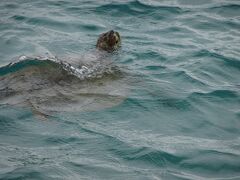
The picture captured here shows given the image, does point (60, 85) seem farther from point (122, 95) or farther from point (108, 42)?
point (108, 42)

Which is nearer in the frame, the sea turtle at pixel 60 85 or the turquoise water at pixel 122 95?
the turquoise water at pixel 122 95

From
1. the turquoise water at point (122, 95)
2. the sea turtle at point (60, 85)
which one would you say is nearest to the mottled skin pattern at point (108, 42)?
the turquoise water at point (122, 95)

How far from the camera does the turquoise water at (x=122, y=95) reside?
5.77 meters

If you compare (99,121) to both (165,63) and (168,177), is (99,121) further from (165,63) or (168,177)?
(165,63)

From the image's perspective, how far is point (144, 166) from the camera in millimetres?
5730

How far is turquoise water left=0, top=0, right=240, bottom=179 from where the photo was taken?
5.77 meters

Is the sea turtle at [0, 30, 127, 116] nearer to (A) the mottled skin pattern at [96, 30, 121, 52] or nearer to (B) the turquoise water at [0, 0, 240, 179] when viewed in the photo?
(B) the turquoise water at [0, 0, 240, 179]

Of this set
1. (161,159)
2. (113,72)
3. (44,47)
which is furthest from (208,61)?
(161,159)

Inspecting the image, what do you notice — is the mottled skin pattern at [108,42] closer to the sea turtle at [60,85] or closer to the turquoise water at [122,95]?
the turquoise water at [122,95]

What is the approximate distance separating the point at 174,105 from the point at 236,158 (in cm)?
170

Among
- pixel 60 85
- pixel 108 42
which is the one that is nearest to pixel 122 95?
pixel 60 85

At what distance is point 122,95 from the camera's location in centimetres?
762

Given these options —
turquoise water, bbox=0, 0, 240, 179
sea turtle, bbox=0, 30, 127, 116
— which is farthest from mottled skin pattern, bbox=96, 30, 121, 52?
sea turtle, bbox=0, 30, 127, 116

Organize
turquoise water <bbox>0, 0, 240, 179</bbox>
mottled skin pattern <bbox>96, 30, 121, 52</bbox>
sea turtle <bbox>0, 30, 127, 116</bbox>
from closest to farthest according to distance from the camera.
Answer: turquoise water <bbox>0, 0, 240, 179</bbox> < sea turtle <bbox>0, 30, 127, 116</bbox> < mottled skin pattern <bbox>96, 30, 121, 52</bbox>
